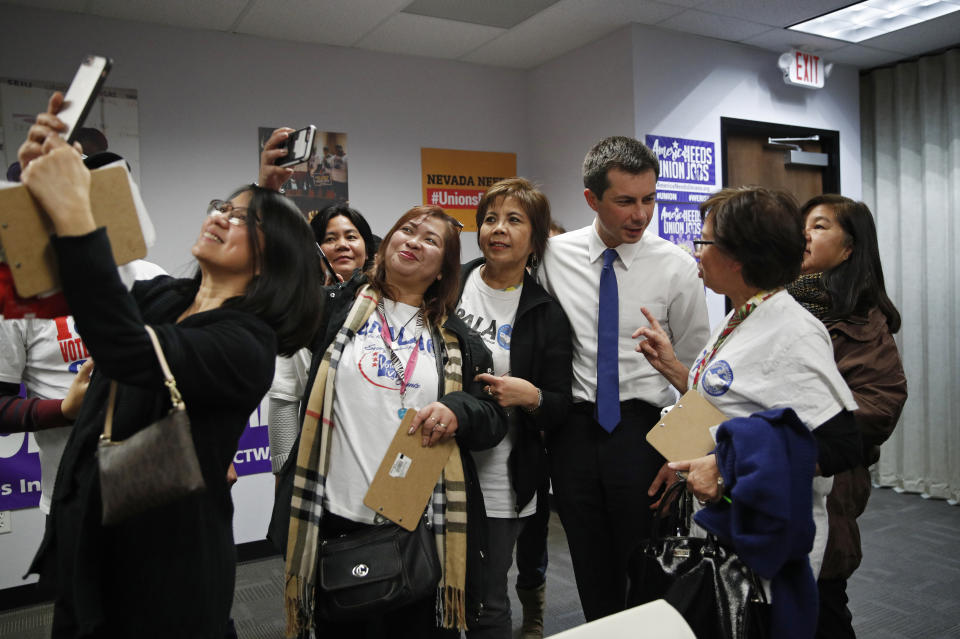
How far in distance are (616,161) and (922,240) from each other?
3728 mm

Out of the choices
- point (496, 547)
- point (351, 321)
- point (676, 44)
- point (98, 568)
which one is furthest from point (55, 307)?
point (676, 44)

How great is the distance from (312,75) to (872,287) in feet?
10.8

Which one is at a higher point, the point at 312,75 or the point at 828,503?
the point at 312,75

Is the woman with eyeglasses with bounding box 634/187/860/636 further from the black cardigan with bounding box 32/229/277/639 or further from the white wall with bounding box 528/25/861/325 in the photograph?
the white wall with bounding box 528/25/861/325

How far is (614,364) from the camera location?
2.02 metres

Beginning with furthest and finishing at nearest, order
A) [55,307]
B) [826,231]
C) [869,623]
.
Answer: [869,623] → [826,231] → [55,307]

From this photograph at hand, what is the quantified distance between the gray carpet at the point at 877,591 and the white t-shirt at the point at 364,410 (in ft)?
5.02

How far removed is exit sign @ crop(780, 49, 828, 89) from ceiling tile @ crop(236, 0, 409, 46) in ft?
8.24

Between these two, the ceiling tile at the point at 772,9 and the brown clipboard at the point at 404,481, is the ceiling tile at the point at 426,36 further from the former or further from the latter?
the brown clipboard at the point at 404,481

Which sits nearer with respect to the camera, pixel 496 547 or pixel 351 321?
pixel 351 321

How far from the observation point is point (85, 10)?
Result: 345 cm

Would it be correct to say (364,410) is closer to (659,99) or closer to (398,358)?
(398,358)

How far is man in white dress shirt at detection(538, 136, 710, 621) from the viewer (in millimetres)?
1978

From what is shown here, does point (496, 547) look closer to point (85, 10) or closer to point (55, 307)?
point (55, 307)
